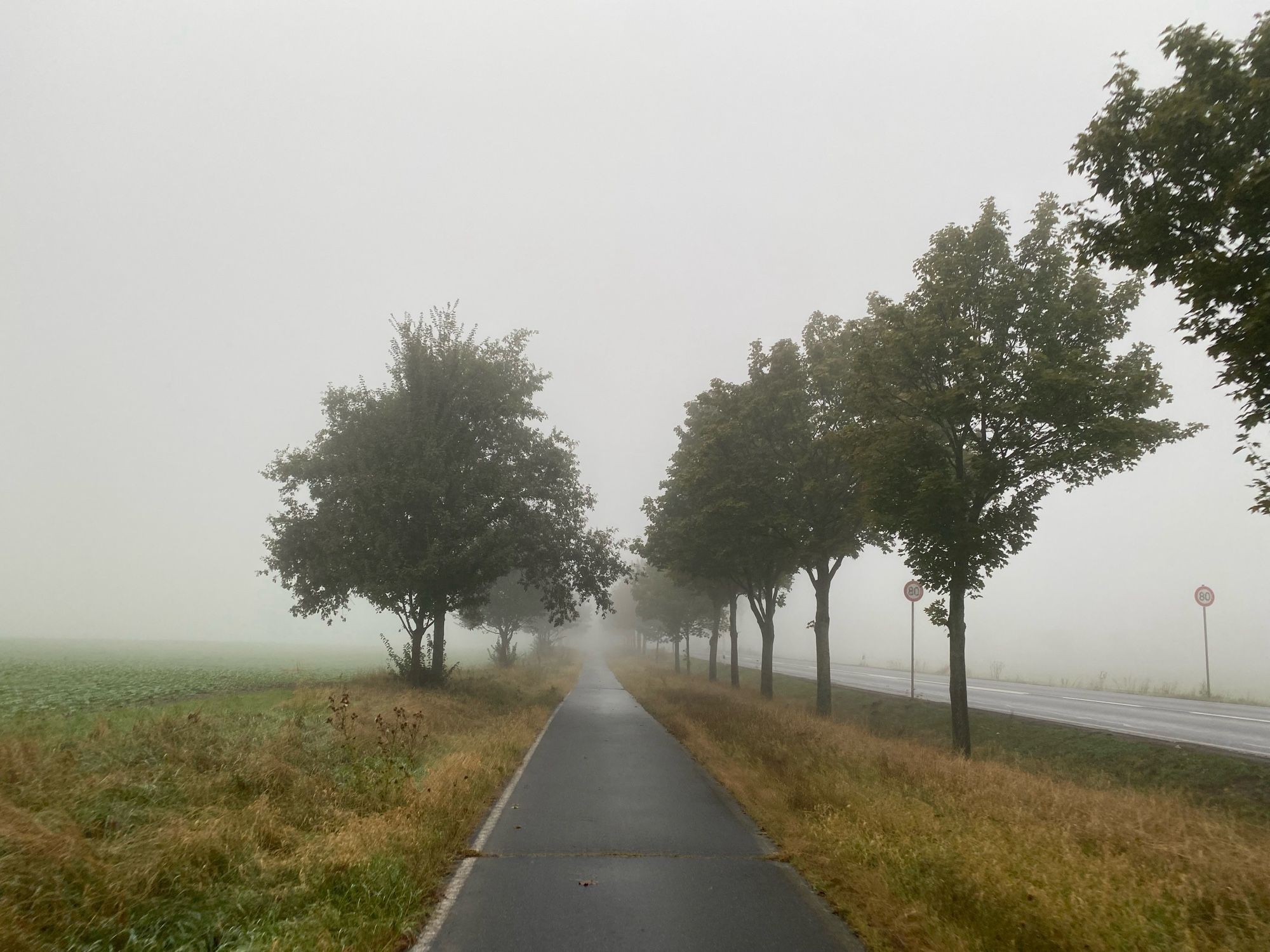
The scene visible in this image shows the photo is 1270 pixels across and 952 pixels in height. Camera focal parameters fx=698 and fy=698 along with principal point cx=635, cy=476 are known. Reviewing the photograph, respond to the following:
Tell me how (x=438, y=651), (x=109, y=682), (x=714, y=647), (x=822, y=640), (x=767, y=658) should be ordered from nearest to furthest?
(x=822, y=640) < (x=438, y=651) < (x=109, y=682) < (x=767, y=658) < (x=714, y=647)

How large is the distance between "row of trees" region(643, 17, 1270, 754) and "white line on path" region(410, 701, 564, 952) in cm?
880

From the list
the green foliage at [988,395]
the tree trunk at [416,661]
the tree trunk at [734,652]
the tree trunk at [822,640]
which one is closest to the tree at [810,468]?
the tree trunk at [822,640]

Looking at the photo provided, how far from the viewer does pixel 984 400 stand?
42.7 feet

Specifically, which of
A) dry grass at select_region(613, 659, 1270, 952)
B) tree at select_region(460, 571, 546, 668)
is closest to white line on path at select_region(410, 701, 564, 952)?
dry grass at select_region(613, 659, 1270, 952)

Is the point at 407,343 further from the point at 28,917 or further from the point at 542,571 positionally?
the point at 28,917

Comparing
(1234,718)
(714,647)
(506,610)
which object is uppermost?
(506,610)

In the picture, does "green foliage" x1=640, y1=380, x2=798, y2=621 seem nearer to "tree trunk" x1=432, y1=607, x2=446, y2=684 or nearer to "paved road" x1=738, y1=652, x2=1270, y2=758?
"paved road" x1=738, y1=652, x2=1270, y2=758

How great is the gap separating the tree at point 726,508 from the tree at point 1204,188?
43.0 feet

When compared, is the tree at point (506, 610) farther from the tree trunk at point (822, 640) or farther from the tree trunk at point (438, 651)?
the tree trunk at point (822, 640)

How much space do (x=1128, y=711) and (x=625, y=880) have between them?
61.8 ft

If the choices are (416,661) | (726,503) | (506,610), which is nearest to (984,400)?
(726,503)

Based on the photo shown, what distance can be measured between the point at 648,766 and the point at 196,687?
768 inches

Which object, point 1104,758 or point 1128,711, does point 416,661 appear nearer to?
point 1104,758

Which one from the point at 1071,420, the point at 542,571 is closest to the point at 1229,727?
the point at 1071,420
